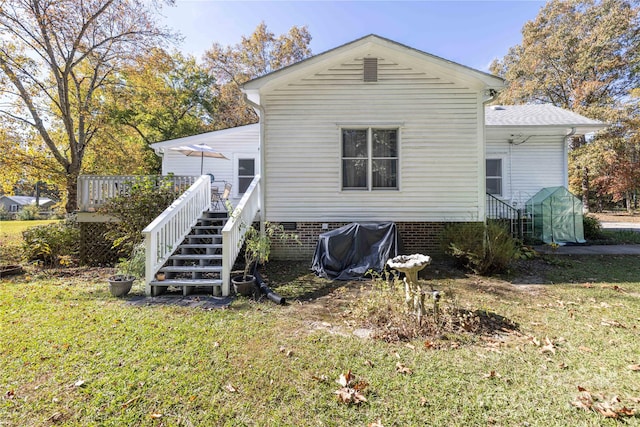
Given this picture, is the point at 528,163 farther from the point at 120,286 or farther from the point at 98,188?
the point at 98,188

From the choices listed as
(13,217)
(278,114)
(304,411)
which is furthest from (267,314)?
(13,217)

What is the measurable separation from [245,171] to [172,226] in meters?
5.89

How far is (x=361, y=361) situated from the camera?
9.28 ft

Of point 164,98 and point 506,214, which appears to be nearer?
point 506,214

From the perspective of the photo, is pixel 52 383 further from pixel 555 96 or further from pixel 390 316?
pixel 555 96

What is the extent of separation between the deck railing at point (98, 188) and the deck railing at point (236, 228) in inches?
79.3

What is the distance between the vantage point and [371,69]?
23.7 feet

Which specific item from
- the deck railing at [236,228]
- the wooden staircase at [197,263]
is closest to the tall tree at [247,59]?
the deck railing at [236,228]

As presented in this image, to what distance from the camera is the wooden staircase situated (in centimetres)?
500

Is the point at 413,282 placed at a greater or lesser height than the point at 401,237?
lesser

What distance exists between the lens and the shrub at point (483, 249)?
611 centimetres

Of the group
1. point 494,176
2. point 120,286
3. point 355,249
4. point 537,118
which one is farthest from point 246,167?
point 537,118

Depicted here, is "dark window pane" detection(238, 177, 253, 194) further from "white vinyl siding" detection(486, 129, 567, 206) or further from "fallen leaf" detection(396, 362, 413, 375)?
"fallen leaf" detection(396, 362, 413, 375)

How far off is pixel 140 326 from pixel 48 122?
13892mm
